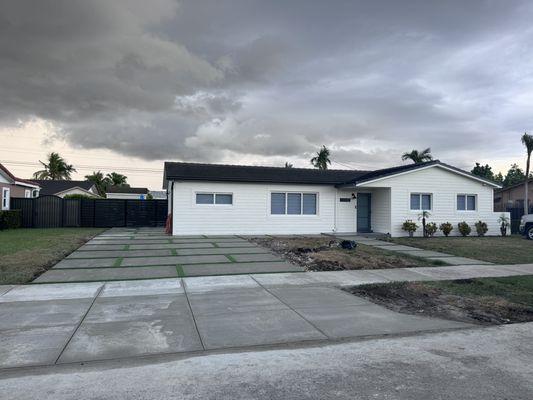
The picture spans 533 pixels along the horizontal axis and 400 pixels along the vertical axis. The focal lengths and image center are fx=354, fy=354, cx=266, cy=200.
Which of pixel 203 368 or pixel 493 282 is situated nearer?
pixel 203 368

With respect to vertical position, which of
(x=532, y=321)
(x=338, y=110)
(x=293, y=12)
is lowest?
(x=532, y=321)

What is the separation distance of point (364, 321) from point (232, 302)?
226cm

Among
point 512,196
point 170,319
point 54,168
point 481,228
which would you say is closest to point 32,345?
point 170,319

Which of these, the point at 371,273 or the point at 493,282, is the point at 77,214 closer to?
the point at 371,273

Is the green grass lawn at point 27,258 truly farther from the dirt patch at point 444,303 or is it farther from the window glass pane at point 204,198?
the dirt patch at point 444,303

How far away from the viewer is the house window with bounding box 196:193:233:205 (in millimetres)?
18234

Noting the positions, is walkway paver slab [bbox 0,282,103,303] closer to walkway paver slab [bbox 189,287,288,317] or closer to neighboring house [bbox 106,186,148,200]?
walkway paver slab [bbox 189,287,288,317]

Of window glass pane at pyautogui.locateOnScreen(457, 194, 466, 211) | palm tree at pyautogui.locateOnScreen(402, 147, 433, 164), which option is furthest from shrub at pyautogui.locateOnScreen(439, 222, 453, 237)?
palm tree at pyautogui.locateOnScreen(402, 147, 433, 164)

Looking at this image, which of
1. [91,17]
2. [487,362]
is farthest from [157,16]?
[487,362]

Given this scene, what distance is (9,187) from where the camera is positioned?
24344 mm

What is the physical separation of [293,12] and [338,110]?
756 centimetres

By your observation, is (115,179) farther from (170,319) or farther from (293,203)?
(170,319)

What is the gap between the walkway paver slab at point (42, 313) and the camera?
502 cm

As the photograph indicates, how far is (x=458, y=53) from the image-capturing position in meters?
14.3
